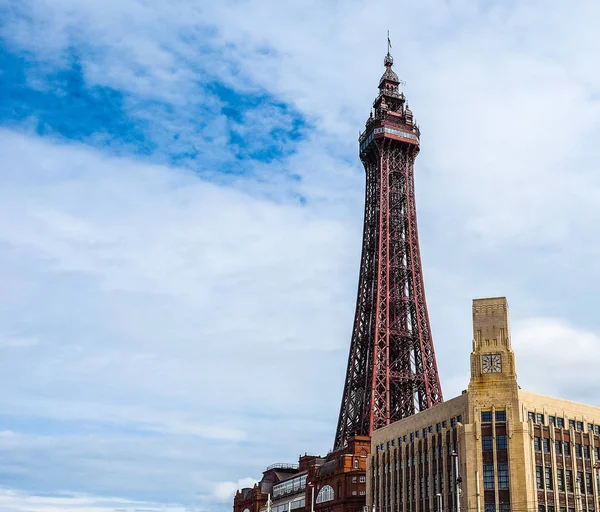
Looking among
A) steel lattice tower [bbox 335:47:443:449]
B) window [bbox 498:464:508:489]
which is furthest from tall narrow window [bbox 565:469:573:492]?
steel lattice tower [bbox 335:47:443:449]

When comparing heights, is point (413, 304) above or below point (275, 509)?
above

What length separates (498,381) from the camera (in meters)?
87.1

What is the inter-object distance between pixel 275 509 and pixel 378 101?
248ft

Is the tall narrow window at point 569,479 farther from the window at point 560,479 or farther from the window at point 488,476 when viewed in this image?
the window at point 488,476

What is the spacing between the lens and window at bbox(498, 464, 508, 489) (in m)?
83.4

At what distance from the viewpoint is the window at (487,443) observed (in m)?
84.9

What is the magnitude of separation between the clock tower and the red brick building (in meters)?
26.1

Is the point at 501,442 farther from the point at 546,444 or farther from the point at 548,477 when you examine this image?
the point at 548,477

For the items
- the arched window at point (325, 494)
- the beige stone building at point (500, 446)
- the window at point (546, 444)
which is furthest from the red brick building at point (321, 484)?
the window at point (546, 444)

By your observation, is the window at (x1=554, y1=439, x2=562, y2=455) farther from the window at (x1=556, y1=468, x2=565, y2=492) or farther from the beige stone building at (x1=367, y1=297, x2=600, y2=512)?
the window at (x1=556, y1=468, x2=565, y2=492)

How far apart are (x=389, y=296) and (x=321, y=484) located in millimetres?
37407

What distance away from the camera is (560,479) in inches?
3386

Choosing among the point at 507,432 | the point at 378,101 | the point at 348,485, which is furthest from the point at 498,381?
the point at 378,101

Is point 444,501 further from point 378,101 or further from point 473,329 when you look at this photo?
point 378,101
